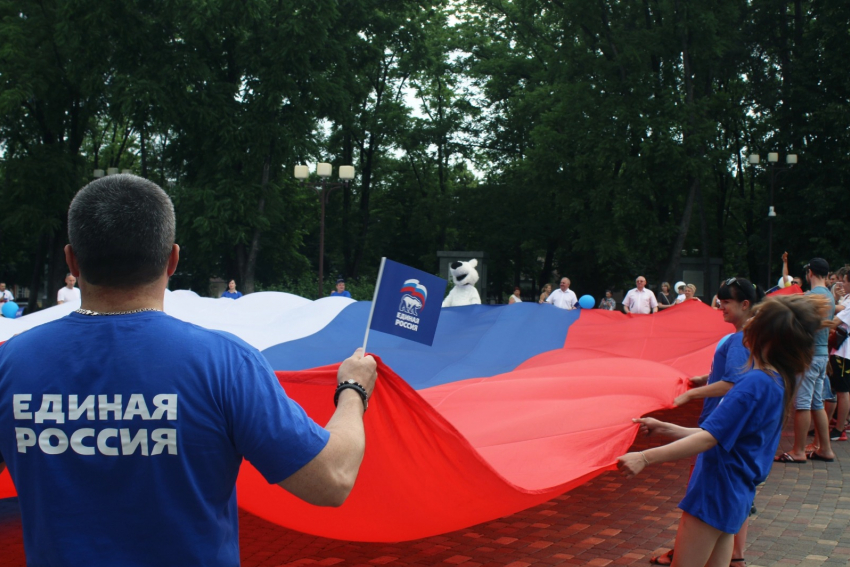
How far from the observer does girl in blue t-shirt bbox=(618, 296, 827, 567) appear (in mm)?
3273

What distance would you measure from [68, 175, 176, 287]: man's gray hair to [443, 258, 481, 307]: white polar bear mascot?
375 inches

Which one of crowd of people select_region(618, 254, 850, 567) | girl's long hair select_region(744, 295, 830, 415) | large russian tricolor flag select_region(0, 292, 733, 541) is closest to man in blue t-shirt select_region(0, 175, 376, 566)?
large russian tricolor flag select_region(0, 292, 733, 541)

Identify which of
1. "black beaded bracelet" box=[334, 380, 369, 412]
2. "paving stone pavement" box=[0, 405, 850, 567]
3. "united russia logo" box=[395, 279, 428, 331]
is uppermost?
"united russia logo" box=[395, 279, 428, 331]

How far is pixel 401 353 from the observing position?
8664mm

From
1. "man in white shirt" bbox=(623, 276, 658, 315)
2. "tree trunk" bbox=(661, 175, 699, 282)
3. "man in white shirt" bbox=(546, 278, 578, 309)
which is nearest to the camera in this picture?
"man in white shirt" bbox=(623, 276, 658, 315)

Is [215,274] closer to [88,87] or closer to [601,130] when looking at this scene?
[88,87]

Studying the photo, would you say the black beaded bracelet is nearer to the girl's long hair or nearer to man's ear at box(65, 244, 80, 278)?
man's ear at box(65, 244, 80, 278)

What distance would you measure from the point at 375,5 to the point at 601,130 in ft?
32.3

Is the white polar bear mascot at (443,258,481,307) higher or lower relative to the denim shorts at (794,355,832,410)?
higher

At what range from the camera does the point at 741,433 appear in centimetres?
336

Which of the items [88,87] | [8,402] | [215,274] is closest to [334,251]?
[215,274]

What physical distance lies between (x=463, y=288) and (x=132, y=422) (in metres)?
10.1

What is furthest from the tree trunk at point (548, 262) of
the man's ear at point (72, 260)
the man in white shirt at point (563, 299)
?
the man's ear at point (72, 260)

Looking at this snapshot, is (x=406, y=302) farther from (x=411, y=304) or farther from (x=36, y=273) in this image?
(x=36, y=273)
